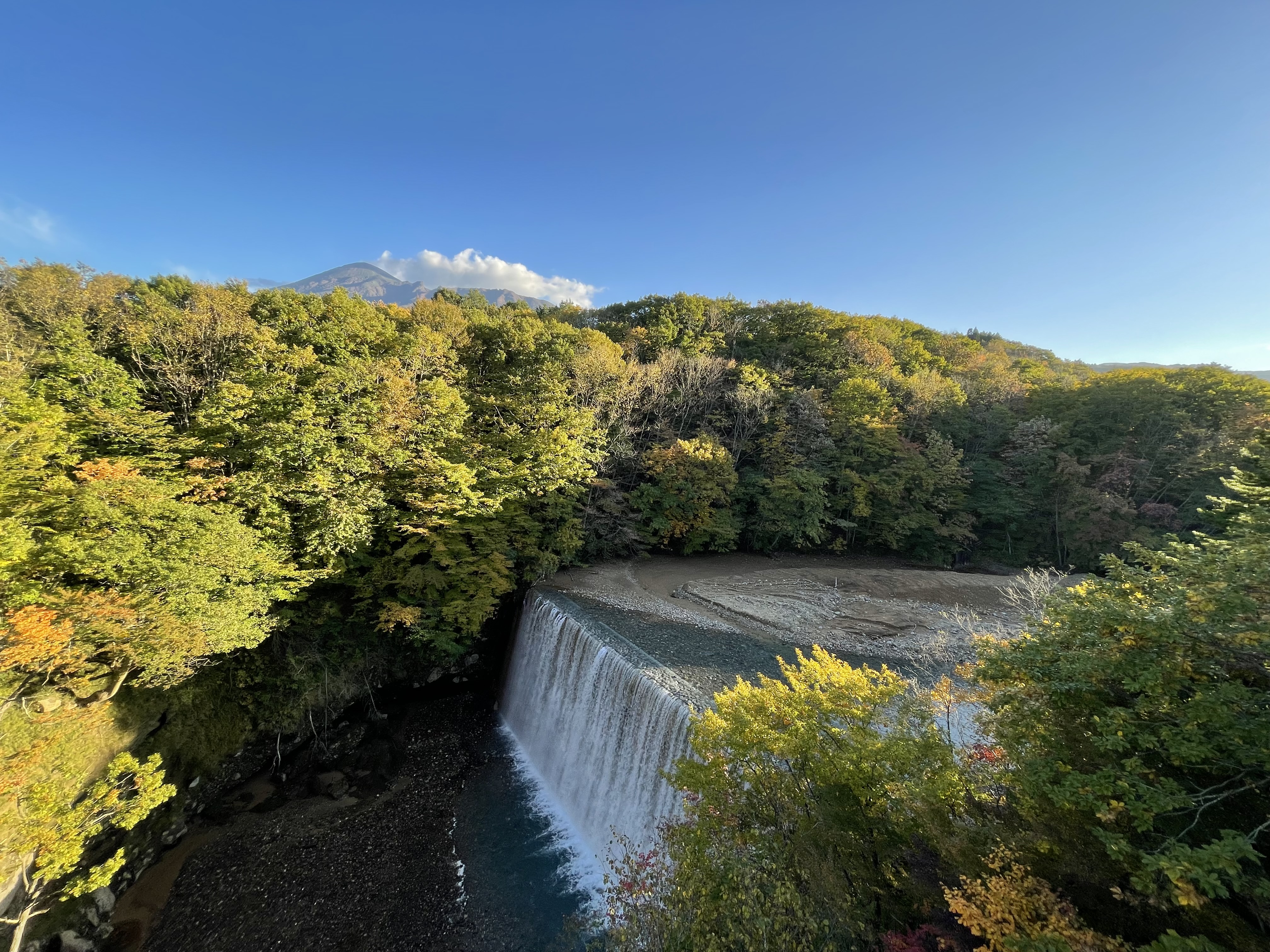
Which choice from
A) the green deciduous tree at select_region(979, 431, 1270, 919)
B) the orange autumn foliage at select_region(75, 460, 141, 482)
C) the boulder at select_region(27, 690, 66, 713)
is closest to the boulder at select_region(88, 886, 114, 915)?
the boulder at select_region(27, 690, 66, 713)

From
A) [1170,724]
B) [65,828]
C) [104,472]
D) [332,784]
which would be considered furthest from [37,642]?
[1170,724]

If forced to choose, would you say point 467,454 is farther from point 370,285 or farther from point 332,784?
point 370,285

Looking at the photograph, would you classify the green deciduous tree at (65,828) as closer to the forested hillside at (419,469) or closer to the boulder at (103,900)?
the forested hillside at (419,469)

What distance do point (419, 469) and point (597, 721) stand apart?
35.1ft

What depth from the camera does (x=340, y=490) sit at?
588 inches

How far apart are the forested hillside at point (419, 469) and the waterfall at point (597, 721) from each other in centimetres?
324

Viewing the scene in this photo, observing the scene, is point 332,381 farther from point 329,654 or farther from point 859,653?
point 859,653

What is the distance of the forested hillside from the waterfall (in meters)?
3.24

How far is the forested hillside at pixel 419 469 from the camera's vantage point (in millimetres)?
10719

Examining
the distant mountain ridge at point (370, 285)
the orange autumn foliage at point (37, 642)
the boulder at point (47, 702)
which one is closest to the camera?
the orange autumn foliage at point (37, 642)

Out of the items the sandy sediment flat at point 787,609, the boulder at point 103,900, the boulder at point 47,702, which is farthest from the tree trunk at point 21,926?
the sandy sediment flat at point 787,609

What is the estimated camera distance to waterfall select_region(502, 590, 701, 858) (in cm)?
1185

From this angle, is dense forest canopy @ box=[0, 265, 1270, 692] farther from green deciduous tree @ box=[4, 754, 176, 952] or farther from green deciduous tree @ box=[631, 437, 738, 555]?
green deciduous tree @ box=[4, 754, 176, 952]

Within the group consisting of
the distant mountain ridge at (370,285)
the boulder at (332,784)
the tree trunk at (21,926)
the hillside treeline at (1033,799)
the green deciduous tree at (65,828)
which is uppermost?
the distant mountain ridge at (370,285)
